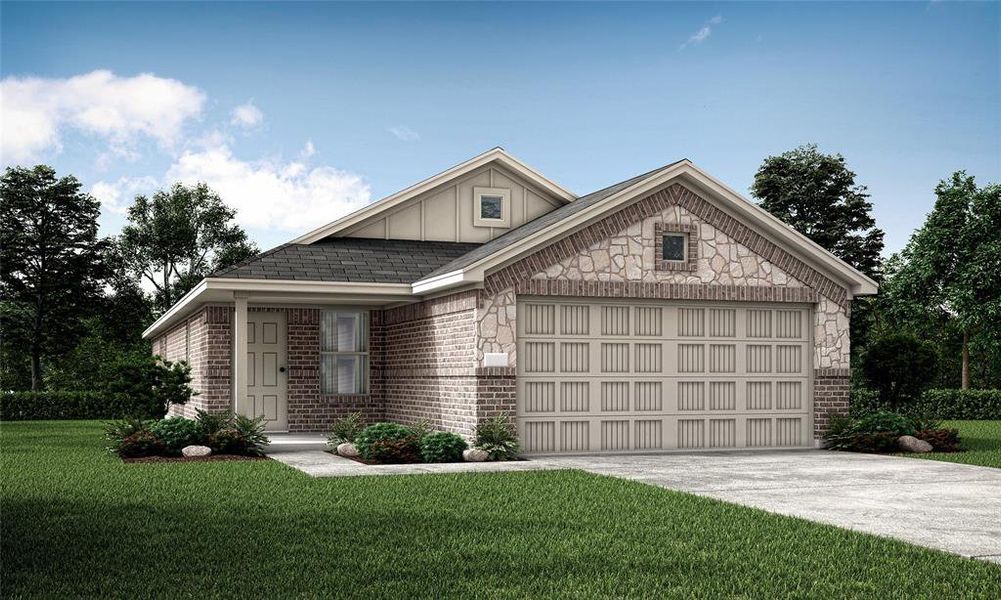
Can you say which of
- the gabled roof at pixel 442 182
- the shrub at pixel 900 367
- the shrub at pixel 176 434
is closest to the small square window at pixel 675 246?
the gabled roof at pixel 442 182

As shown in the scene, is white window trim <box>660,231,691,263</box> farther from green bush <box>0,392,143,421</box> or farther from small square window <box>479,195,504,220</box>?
green bush <box>0,392,143,421</box>

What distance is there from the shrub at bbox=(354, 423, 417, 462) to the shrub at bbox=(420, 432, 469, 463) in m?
0.16

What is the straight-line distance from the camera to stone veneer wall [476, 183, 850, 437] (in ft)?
55.2

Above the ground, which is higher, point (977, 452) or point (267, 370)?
point (267, 370)

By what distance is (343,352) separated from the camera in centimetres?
2166

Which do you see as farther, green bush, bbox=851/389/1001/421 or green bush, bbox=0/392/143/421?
green bush, bbox=851/389/1001/421

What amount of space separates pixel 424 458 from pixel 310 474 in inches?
100

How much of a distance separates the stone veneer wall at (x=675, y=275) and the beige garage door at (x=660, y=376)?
0.98 ft

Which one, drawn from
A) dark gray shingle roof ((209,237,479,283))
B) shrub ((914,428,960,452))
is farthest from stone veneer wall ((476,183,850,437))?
dark gray shingle roof ((209,237,479,283))

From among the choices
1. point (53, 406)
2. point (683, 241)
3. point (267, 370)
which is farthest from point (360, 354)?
point (53, 406)

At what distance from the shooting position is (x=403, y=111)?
26312 millimetres

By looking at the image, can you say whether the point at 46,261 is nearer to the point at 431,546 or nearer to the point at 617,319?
the point at 617,319

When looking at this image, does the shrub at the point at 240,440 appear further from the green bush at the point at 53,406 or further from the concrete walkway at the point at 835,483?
the green bush at the point at 53,406

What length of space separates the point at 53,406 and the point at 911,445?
86.0 feet
